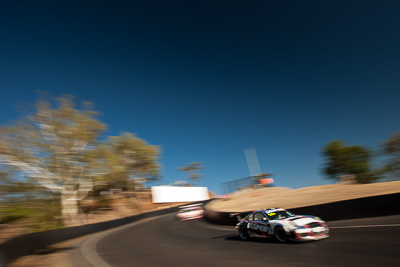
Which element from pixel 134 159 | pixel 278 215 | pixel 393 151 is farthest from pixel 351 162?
pixel 278 215

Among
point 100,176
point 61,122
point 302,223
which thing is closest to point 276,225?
point 302,223

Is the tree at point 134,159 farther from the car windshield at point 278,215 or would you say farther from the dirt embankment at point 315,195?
the car windshield at point 278,215

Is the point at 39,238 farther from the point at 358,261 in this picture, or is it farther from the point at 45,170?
the point at 45,170

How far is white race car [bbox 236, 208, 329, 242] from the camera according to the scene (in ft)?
26.1

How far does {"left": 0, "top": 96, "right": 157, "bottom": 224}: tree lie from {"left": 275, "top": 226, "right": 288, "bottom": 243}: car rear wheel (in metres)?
30.4

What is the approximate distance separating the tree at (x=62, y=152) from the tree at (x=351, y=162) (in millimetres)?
46064

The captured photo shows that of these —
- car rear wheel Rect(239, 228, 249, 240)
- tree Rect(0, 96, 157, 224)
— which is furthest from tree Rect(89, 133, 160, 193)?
car rear wheel Rect(239, 228, 249, 240)

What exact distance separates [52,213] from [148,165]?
26.8m

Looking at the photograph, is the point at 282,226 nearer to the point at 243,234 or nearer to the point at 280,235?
the point at 280,235

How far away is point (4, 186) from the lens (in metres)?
29.0

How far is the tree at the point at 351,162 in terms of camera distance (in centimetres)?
5614

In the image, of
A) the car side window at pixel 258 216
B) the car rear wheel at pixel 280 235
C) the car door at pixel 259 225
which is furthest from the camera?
the car side window at pixel 258 216

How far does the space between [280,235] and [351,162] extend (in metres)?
55.9

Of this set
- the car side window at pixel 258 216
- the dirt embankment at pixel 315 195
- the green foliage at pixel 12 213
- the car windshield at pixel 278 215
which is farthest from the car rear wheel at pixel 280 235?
the green foliage at pixel 12 213
